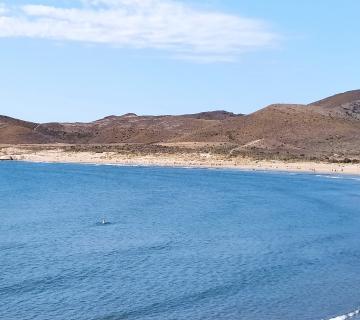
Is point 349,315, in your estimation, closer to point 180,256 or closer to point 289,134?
point 180,256

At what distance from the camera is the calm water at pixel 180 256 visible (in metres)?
21.3

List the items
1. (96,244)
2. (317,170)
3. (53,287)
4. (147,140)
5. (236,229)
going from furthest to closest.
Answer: (147,140) < (317,170) < (236,229) < (96,244) < (53,287)

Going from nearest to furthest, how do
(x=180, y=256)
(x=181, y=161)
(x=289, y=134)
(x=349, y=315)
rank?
(x=349, y=315), (x=180, y=256), (x=181, y=161), (x=289, y=134)

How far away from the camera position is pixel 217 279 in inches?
977

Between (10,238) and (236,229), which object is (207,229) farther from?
(10,238)

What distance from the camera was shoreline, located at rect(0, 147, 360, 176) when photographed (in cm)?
8781

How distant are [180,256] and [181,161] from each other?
253 feet

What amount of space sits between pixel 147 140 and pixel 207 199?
130683 millimetres

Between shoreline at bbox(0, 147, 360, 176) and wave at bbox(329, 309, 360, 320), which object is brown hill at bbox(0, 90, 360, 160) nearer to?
shoreline at bbox(0, 147, 360, 176)

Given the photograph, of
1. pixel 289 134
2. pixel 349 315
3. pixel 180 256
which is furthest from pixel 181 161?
pixel 349 315

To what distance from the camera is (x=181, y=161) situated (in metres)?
106

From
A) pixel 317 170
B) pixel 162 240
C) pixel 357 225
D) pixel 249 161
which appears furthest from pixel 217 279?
pixel 249 161

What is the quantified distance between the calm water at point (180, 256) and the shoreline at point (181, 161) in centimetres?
2938

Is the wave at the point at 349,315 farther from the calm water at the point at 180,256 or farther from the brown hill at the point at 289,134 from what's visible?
the brown hill at the point at 289,134
